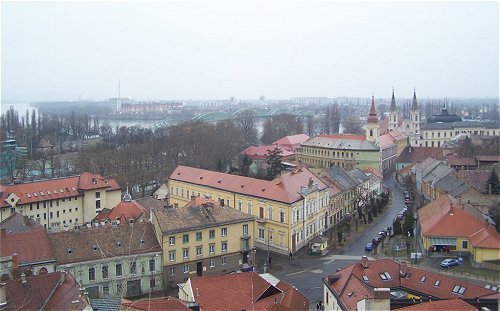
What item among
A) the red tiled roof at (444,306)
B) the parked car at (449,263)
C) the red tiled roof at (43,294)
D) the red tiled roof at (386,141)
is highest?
the red tiled roof at (386,141)

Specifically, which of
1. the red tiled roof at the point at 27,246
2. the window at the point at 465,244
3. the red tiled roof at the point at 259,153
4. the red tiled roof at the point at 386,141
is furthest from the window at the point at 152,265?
the red tiled roof at the point at 386,141

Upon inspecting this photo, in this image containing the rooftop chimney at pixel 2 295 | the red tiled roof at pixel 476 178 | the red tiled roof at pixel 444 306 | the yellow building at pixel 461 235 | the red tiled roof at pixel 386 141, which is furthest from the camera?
the red tiled roof at pixel 386 141

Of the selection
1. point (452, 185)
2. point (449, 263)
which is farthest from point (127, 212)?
point (452, 185)

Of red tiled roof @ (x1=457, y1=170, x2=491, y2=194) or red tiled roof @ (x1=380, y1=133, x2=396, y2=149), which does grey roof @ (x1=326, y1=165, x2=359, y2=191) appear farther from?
red tiled roof @ (x1=380, y1=133, x2=396, y2=149)

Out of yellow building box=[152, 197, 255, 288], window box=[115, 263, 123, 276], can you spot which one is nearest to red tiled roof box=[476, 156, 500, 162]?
yellow building box=[152, 197, 255, 288]

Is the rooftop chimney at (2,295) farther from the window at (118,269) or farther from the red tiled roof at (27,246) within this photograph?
the window at (118,269)

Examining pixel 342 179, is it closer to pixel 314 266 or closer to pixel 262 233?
pixel 262 233
